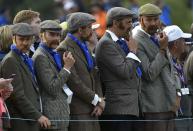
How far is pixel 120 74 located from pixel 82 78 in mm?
541

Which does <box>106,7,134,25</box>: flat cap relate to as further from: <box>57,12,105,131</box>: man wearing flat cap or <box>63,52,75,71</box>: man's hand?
<box>63,52,75,71</box>: man's hand

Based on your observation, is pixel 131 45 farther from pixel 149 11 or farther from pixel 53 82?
pixel 53 82

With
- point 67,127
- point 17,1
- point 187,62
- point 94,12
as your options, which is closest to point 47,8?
point 17,1

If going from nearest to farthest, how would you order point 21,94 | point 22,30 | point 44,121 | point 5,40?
1. point 21,94
2. point 44,121
3. point 22,30
4. point 5,40

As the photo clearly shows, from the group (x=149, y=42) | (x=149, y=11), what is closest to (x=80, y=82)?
(x=149, y=42)

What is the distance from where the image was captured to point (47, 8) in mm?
24203

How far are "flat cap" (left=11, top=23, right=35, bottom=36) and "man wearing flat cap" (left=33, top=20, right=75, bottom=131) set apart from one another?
0.36m

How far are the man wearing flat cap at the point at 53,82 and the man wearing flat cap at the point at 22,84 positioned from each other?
14cm

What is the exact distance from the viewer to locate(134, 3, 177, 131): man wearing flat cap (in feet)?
44.9

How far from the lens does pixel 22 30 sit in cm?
1262

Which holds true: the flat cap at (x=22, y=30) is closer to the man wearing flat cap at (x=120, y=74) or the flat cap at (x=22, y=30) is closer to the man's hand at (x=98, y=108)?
the man wearing flat cap at (x=120, y=74)

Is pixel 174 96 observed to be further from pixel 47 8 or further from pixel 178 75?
pixel 47 8

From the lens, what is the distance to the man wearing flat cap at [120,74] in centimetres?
1331

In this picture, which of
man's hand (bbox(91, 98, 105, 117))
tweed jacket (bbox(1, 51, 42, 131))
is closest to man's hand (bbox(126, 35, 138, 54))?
man's hand (bbox(91, 98, 105, 117))
